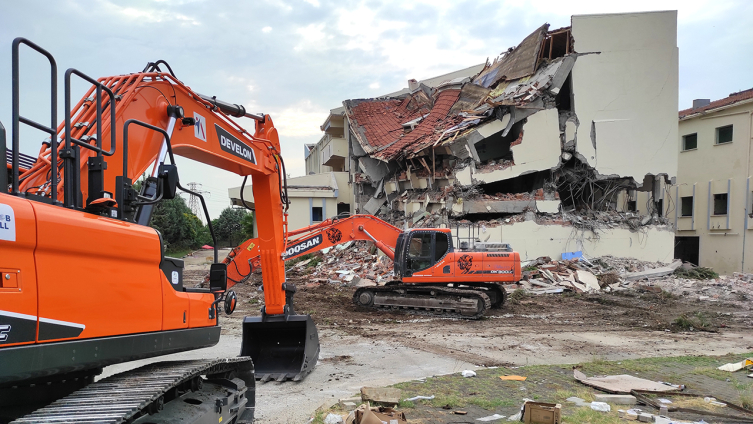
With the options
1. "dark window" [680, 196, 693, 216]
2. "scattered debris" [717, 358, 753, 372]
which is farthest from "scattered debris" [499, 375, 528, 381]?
"dark window" [680, 196, 693, 216]

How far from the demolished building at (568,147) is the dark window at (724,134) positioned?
7.29 m

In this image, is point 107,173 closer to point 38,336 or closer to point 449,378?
point 38,336

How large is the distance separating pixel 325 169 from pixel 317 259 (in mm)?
17671

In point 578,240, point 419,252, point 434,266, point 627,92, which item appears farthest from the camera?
point 627,92

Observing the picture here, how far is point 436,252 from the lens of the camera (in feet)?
43.7

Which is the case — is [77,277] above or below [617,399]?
above

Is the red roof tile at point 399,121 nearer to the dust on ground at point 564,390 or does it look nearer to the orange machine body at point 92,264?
the dust on ground at point 564,390

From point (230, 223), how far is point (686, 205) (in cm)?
4021

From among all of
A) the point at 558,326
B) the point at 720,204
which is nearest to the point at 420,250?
the point at 558,326

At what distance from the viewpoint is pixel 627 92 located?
73.5 ft

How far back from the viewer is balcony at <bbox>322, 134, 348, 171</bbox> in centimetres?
3366

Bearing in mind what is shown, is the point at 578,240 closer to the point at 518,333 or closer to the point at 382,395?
the point at 518,333

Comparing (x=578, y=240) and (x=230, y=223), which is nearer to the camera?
(x=578, y=240)

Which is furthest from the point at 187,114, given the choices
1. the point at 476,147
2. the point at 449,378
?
the point at 476,147
